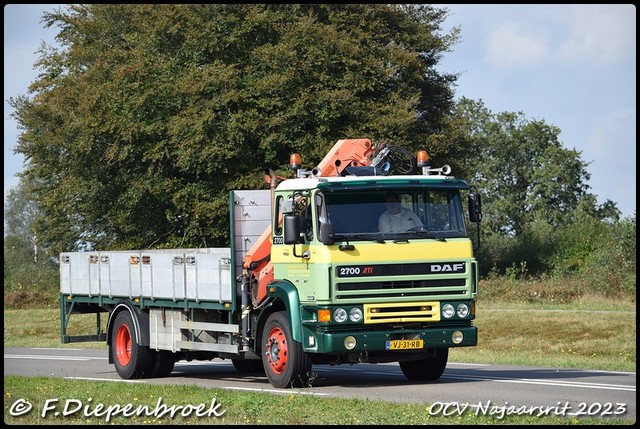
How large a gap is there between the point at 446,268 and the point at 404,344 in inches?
50.1

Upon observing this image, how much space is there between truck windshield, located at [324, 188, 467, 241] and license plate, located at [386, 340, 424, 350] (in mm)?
1493

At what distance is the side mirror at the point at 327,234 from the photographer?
17.0 m

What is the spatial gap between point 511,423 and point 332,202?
5.37 meters

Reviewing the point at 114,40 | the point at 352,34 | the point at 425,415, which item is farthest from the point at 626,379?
the point at 114,40

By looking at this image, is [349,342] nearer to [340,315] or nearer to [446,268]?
[340,315]

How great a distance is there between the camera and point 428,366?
62.3 ft

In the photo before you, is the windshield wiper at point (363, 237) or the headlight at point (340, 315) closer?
the headlight at point (340, 315)

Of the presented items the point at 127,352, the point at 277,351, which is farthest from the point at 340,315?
the point at 127,352

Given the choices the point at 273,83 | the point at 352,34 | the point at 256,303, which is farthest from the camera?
the point at 352,34

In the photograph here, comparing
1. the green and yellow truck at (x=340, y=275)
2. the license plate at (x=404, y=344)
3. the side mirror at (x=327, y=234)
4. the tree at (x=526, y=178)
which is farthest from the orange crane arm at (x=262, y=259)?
the tree at (x=526, y=178)

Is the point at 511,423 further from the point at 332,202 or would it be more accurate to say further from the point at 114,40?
the point at 114,40

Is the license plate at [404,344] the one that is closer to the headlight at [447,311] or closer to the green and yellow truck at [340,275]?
the green and yellow truck at [340,275]

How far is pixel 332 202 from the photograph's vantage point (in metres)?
17.3

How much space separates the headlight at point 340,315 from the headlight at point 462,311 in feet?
5.83
